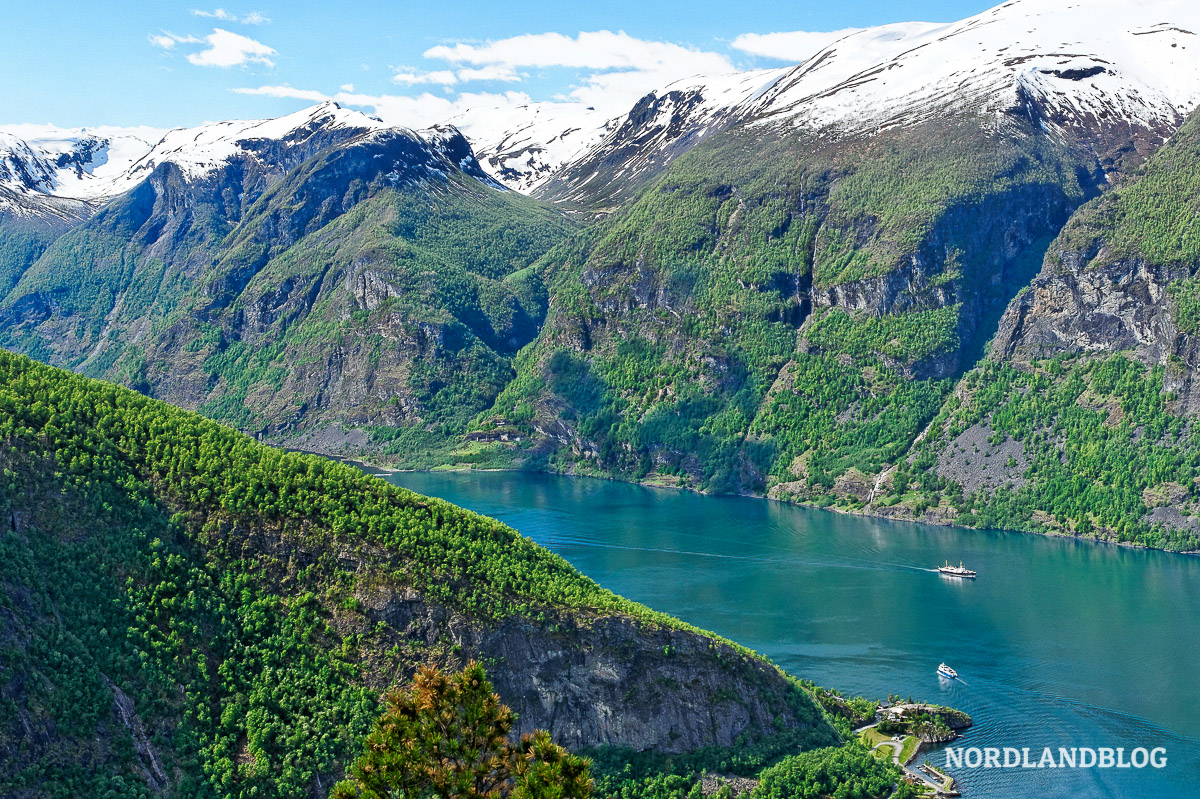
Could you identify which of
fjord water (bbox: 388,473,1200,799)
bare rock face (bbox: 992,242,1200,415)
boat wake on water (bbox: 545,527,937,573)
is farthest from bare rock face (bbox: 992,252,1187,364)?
boat wake on water (bbox: 545,527,937,573)

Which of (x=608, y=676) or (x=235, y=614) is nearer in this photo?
(x=235, y=614)

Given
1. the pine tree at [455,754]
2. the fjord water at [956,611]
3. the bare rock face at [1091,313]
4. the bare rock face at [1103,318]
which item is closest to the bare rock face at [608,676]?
the fjord water at [956,611]

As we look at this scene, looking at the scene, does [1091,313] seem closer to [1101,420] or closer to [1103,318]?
[1103,318]

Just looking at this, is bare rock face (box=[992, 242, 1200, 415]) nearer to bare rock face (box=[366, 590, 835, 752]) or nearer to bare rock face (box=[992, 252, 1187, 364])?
bare rock face (box=[992, 252, 1187, 364])

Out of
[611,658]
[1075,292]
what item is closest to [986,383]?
[1075,292]

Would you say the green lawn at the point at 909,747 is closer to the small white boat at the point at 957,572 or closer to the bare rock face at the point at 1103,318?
the small white boat at the point at 957,572

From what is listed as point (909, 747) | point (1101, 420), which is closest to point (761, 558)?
point (1101, 420)

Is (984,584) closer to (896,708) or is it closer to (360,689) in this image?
(896,708)
